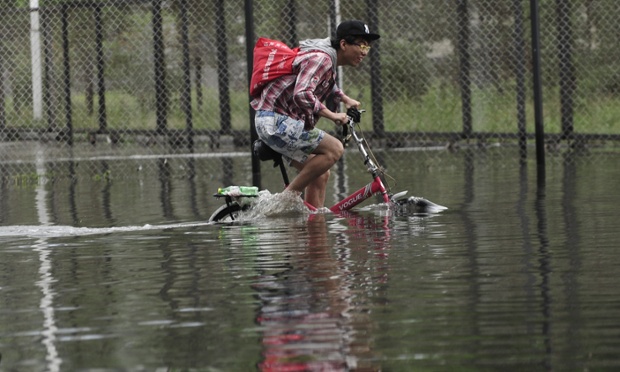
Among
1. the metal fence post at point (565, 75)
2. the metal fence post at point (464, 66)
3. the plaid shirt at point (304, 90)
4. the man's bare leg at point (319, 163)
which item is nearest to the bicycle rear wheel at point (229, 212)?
the man's bare leg at point (319, 163)

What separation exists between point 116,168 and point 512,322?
14.1 metres

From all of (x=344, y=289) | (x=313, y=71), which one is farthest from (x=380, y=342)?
(x=313, y=71)

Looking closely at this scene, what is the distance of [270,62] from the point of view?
11.3 metres

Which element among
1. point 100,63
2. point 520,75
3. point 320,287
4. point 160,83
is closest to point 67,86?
point 100,63

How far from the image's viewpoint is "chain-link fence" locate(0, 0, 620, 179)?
20016 millimetres

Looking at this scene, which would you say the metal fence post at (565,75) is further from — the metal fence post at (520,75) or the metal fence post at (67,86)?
the metal fence post at (67,86)

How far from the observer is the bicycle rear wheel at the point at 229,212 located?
444 inches

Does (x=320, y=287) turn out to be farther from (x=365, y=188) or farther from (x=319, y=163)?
(x=365, y=188)

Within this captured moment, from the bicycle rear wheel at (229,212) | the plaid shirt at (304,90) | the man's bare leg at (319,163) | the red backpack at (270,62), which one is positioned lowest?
the bicycle rear wheel at (229,212)

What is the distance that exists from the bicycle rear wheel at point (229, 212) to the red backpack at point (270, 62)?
0.92m

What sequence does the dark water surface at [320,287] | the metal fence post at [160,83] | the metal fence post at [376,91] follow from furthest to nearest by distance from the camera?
the metal fence post at [160,83], the metal fence post at [376,91], the dark water surface at [320,287]

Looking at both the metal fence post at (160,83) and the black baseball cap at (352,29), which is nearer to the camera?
the black baseball cap at (352,29)

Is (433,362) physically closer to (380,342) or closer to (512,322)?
(380,342)

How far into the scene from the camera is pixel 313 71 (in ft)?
36.4
